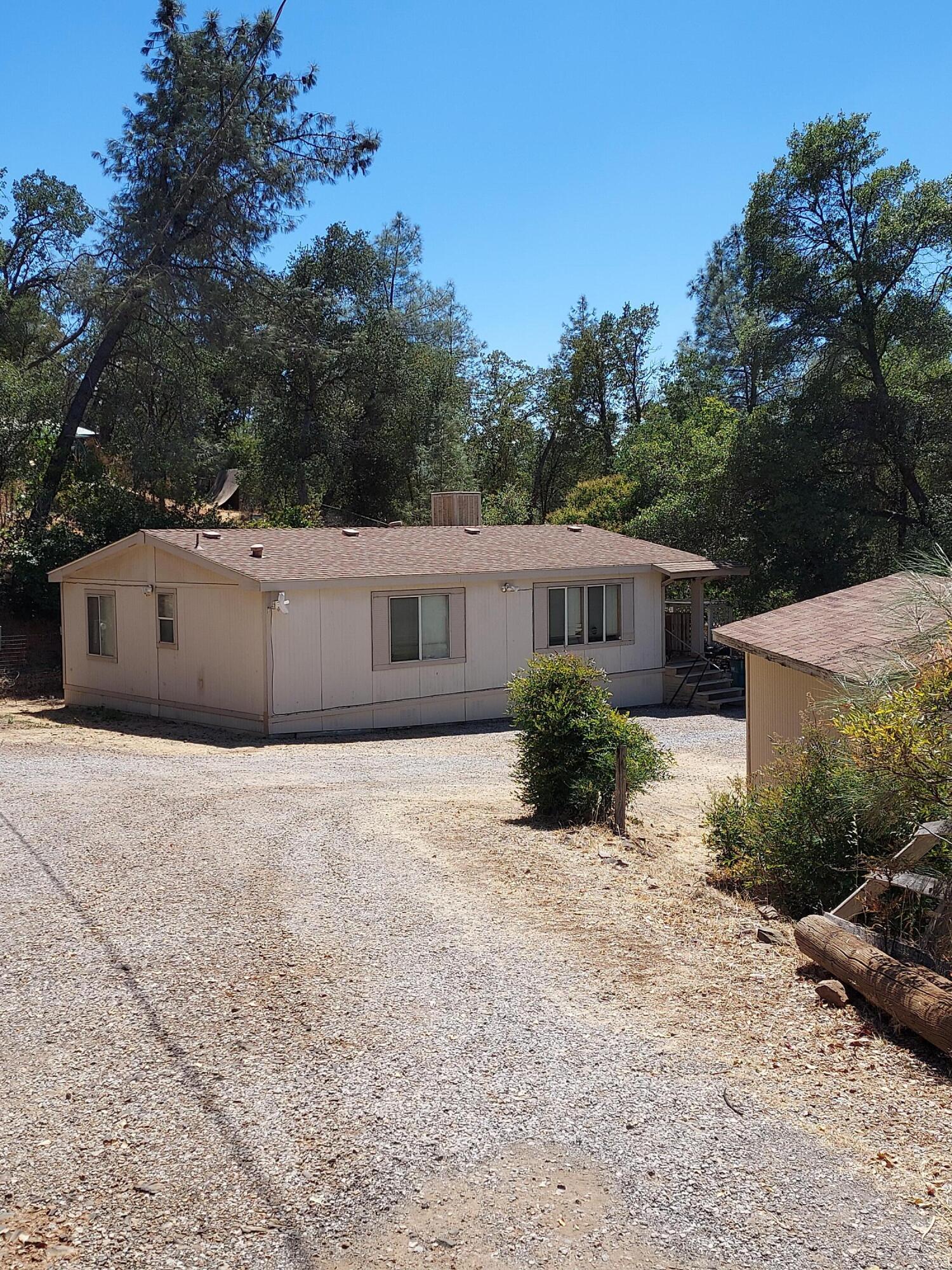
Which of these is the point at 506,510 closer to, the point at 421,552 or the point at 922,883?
the point at 421,552

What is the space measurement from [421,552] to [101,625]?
6.13m

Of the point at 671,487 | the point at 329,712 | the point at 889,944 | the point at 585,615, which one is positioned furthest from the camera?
the point at 671,487

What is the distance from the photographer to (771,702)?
37.6 ft

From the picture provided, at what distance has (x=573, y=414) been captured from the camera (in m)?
Answer: 44.2

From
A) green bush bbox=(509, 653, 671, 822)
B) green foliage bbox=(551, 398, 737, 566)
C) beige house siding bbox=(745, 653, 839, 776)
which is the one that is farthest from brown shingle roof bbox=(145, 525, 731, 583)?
beige house siding bbox=(745, 653, 839, 776)

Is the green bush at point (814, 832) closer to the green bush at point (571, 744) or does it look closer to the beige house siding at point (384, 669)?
the green bush at point (571, 744)

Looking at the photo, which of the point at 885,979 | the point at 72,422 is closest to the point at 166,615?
the point at 72,422

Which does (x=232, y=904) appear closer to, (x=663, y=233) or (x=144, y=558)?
(x=144, y=558)

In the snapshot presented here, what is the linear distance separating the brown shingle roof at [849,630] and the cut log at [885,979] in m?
1.67

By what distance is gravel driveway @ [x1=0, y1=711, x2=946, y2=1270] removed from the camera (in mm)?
3500

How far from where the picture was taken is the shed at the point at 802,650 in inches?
365

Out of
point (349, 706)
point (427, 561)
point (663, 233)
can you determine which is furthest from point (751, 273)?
point (349, 706)

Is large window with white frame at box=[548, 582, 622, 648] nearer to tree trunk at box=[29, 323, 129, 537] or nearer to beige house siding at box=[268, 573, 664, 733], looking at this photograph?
beige house siding at box=[268, 573, 664, 733]

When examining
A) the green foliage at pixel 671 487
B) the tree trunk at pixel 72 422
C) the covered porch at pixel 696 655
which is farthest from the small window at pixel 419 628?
the green foliage at pixel 671 487
